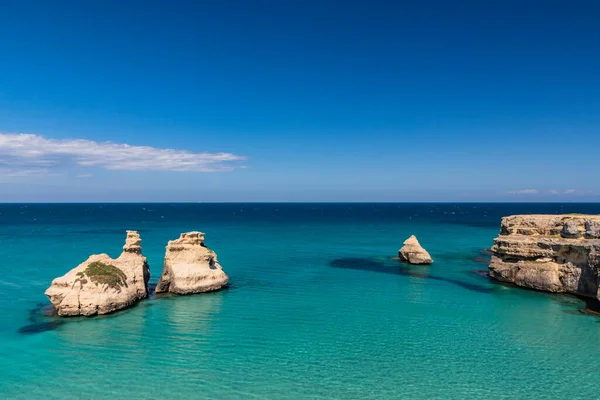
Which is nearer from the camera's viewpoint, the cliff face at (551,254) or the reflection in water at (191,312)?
the reflection in water at (191,312)

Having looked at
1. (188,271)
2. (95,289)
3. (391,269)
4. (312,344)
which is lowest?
(312,344)

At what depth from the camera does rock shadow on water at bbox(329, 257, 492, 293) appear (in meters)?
44.9

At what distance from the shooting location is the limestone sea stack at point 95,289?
31781mm

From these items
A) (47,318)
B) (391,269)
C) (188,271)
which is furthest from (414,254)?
(47,318)

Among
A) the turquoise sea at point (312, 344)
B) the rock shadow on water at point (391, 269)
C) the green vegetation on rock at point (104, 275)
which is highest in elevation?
the green vegetation on rock at point (104, 275)

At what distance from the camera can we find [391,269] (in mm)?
55469

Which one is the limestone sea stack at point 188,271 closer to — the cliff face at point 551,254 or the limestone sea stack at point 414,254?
the limestone sea stack at point 414,254

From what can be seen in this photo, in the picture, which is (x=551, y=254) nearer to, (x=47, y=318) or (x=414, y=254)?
(x=414, y=254)

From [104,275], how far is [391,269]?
37608 mm

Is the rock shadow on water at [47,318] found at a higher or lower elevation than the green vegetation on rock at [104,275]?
lower

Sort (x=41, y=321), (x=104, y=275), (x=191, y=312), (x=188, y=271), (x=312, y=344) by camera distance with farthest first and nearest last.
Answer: (x=188, y=271), (x=191, y=312), (x=104, y=275), (x=41, y=321), (x=312, y=344)

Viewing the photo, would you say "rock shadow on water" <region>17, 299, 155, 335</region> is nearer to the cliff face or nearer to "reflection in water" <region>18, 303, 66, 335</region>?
"reflection in water" <region>18, 303, 66, 335</region>

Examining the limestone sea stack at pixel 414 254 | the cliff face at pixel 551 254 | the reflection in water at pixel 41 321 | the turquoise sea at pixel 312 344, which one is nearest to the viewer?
the turquoise sea at pixel 312 344

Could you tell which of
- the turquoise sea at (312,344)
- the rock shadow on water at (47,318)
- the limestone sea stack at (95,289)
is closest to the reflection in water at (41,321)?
the rock shadow on water at (47,318)
